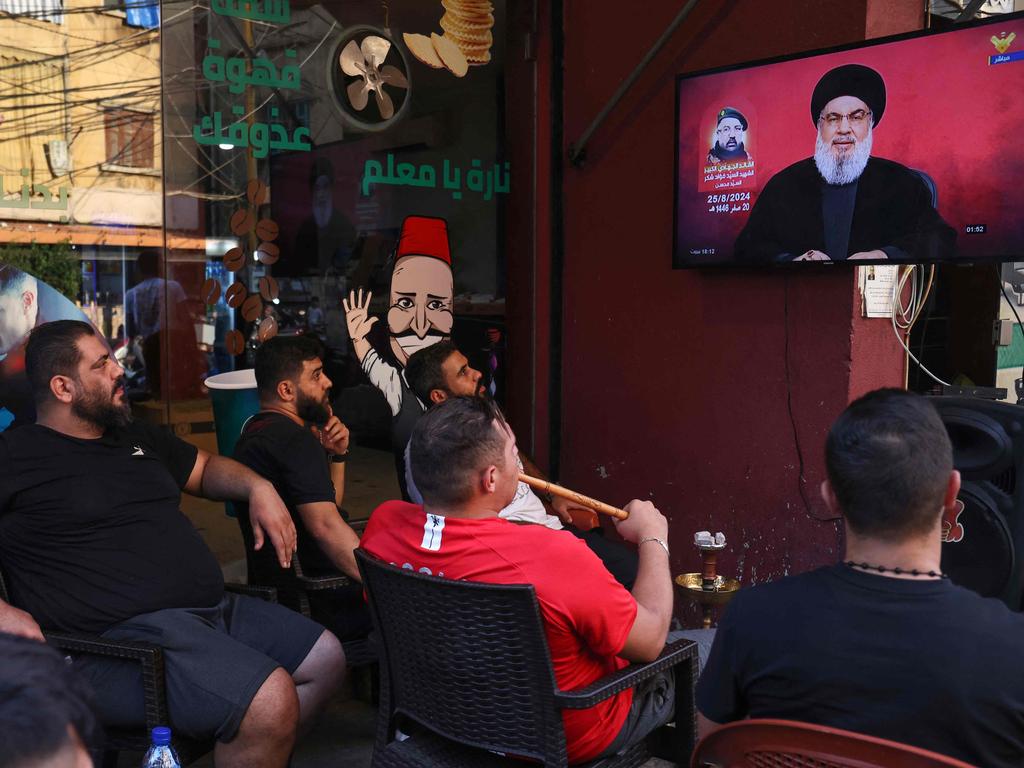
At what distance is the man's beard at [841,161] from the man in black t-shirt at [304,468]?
6.94 feet

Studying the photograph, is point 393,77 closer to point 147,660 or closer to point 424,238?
point 424,238

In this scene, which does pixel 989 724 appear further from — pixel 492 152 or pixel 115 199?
pixel 492 152

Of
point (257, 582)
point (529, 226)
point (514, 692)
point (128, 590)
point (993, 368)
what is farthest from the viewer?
point (993, 368)

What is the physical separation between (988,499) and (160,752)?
2096 mm

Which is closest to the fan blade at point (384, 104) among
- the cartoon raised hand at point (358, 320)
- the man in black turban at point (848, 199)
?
the cartoon raised hand at point (358, 320)

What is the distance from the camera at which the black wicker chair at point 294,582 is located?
126 inches

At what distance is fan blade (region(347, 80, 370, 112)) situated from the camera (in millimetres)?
4586

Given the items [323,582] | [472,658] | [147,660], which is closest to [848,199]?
[323,582]

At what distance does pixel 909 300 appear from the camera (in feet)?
13.7

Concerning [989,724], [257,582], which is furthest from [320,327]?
[989,724]

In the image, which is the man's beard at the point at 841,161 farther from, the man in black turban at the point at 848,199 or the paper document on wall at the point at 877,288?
the paper document on wall at the point at 877,288

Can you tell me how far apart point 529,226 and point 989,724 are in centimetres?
400

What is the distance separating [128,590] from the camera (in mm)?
2746

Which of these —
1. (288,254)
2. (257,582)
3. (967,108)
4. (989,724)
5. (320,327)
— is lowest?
(257,582)
